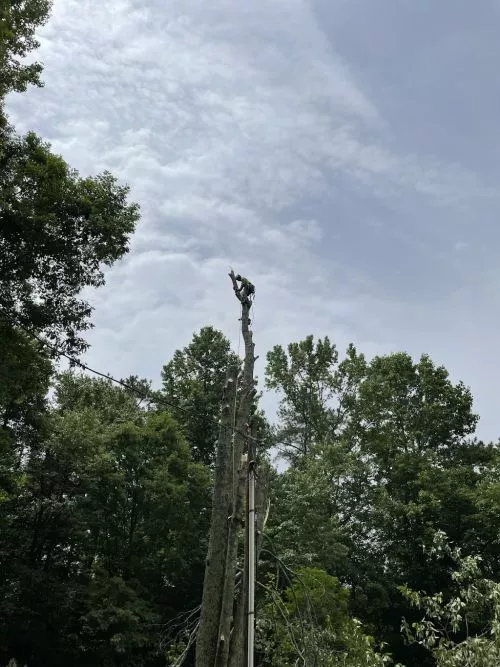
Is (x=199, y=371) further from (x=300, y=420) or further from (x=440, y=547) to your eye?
(x=440, y=547)

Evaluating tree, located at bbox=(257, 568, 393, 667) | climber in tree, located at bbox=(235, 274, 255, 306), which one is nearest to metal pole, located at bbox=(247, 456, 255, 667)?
climber in tree, located at bbox=(235, 274, 255, 306)

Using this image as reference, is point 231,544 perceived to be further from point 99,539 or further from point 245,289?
point 99,539

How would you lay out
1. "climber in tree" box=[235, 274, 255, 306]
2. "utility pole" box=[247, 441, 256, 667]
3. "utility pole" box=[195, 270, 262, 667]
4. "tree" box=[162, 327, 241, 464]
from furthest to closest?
1. "tree" box=[162, 327, 241, 464]
2. "climber in tree" box=[235, 274, 255, 306]
3. "utility pole" box=[195, 270, 262, 667]
4. "utility pole" box=[247, 441, 256, 667]

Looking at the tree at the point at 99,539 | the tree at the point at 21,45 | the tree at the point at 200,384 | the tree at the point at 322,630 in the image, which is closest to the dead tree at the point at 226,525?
the tree at the point at 322,630

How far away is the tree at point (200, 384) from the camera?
24.6 m

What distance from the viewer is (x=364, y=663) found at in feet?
30.9

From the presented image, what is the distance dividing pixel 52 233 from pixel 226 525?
6316mm

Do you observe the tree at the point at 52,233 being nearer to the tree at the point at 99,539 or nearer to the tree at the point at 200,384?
the tree at the point at 99,539

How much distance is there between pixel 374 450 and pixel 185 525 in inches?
330

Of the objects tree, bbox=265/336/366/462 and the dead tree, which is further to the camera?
tree, bbox=265/336/366/462

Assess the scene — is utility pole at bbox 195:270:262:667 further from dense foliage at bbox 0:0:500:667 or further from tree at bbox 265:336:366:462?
tree at bbox 265:336:366:462

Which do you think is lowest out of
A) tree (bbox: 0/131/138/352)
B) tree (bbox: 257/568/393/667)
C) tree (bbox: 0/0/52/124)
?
tree (bbox: 257/568/393/667)

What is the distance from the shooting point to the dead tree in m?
4.62

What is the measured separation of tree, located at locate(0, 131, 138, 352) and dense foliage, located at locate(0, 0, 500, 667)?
26mm
